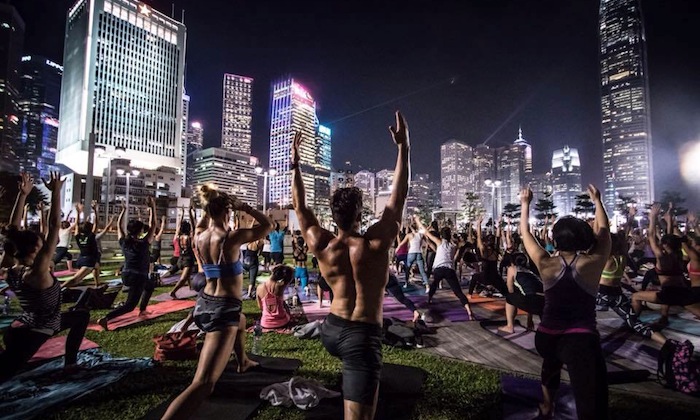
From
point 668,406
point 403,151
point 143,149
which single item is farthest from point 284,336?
point 143,149

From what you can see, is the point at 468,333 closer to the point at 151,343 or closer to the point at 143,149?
the point at 151,343

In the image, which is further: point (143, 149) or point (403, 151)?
point (143, 149)

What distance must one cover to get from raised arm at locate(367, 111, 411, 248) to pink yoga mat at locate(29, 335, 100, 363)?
5842 mm

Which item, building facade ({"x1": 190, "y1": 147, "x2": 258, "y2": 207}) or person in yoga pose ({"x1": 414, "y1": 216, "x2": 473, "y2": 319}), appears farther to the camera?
building facade ({"x1": 190, "y1": 147, "x2": 258, "y2": 207})

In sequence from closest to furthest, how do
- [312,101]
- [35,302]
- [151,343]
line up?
[35,302], [151,343], [312,101]

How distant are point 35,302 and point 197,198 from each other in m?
2.00

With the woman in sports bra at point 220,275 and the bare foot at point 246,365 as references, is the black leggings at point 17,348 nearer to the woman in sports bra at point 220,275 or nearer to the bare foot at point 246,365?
the woman in sports bra at point 220,275

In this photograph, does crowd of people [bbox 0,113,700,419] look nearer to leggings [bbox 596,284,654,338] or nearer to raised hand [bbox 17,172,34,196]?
raised hand [bbox 17,172,34,196]

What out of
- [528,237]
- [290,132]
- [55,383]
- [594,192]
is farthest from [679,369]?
[290,132]

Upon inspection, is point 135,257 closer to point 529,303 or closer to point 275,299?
point 275,299

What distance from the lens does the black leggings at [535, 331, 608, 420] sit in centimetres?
262

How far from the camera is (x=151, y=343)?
6.01 m

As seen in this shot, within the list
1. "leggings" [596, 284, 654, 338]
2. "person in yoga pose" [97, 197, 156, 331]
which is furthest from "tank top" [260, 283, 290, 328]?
"leggings" [596, 284, 654, 338]

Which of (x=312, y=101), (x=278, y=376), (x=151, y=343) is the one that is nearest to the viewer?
(x=278, y=376)
